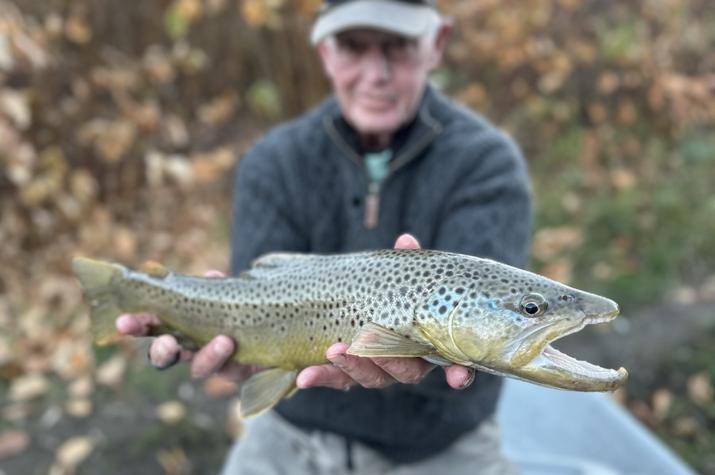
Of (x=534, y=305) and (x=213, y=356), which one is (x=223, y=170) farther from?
(x=534, y=305)

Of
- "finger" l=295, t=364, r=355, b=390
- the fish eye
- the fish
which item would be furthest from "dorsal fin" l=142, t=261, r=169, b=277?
the fish eye

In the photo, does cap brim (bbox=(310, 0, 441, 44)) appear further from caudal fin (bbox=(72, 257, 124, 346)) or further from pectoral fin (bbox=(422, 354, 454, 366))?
pectoral fin (bbox=(422, 354, 454, 366))

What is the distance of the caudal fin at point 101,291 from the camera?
2602 mm

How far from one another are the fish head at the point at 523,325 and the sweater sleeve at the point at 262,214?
1492 millimetres

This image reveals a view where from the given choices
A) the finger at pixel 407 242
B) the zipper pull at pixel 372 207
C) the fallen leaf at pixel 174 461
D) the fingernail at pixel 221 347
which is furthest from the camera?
the fallen leaf at pixel 174 461

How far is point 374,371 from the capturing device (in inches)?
77.6

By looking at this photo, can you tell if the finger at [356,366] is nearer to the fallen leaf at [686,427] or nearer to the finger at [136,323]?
the finger at [136,323]

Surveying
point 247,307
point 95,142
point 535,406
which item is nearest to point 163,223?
point 95,142

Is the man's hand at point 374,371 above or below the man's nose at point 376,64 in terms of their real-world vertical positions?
below

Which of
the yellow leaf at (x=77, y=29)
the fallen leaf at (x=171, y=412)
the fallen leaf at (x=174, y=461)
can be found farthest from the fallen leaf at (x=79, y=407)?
the yellow leaf at (x=77, y=29)

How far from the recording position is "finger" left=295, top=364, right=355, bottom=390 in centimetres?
206

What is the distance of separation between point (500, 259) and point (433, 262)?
886mm

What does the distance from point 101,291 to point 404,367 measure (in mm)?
1328

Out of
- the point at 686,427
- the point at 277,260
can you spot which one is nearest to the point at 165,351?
the point at 277,260
